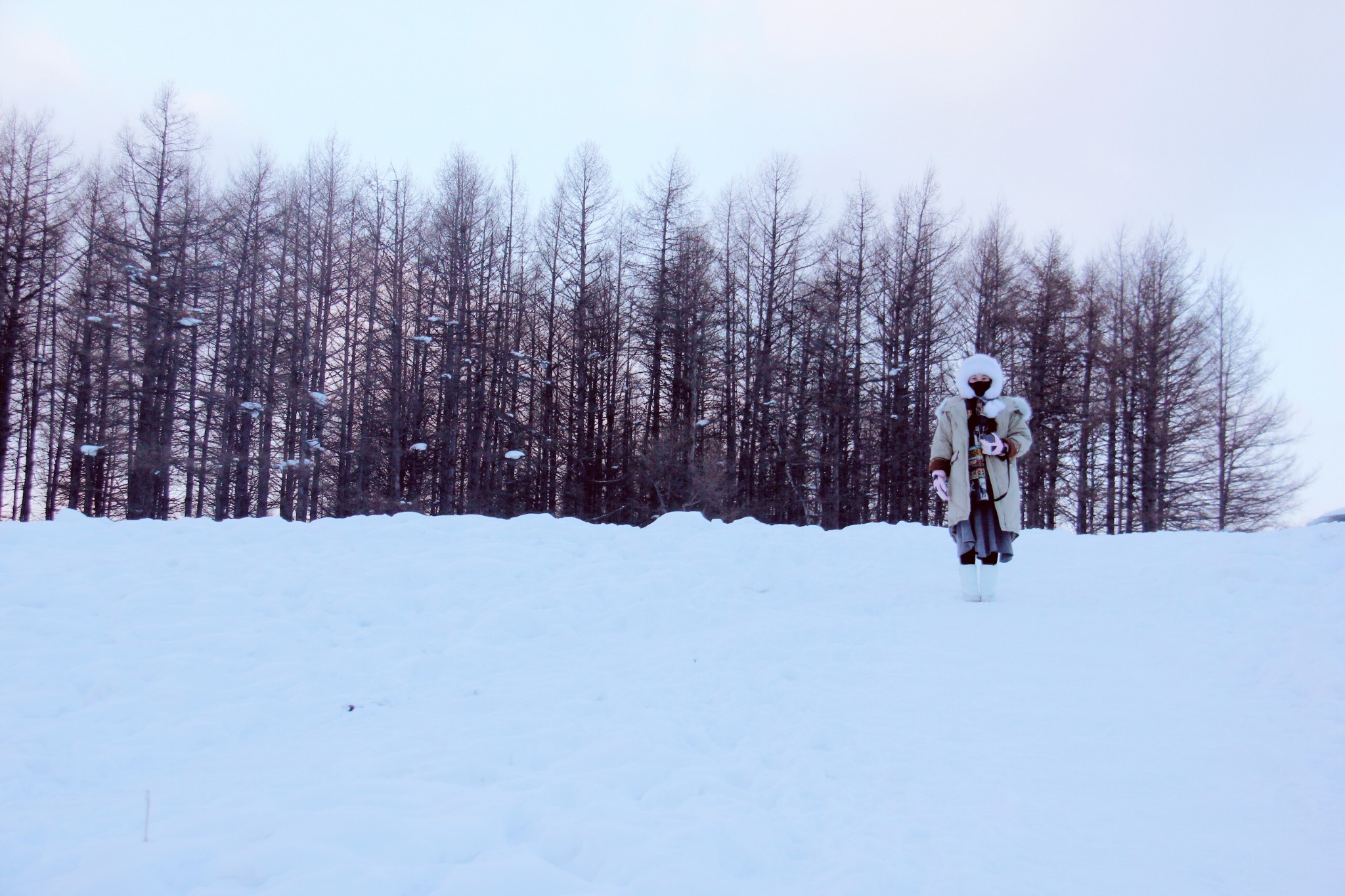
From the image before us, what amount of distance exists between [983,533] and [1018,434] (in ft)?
3.30

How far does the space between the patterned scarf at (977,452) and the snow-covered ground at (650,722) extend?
101 centimetres

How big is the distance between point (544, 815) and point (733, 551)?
5.14m

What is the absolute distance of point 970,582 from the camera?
258 inches

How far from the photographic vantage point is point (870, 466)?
84.0 feet

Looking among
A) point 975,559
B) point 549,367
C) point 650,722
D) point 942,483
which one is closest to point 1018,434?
point 942,483

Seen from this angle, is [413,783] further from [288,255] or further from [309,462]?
[288,255]

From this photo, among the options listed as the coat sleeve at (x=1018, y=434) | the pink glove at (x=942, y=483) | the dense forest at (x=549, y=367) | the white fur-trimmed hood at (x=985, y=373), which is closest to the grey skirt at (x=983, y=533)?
the pink glove at (x=942, y=483)

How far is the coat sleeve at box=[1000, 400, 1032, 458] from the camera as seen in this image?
663 centimetres

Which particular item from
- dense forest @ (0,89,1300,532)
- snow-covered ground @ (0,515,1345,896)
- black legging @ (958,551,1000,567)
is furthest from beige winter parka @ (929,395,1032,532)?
dense forest @ (0,89,1300,532)

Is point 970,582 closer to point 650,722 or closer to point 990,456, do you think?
A: point 990,456

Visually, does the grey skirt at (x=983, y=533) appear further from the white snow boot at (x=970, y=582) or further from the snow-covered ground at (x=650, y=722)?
the snow-covered ground at (x=650, y=722)

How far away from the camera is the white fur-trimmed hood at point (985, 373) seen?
680 centimetres

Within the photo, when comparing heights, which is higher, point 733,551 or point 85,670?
point 733,551

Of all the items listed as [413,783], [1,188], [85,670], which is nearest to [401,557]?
[85,670]
